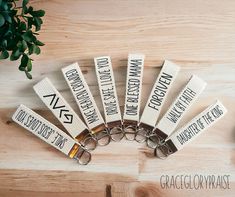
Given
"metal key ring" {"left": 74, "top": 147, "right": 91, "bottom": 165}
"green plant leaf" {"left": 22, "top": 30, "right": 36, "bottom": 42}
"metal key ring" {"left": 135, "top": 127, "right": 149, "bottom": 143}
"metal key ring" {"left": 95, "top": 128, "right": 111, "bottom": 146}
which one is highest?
"green plant leaf" {"left": 22, "top": 30, "right": 36, "bottom": 42}

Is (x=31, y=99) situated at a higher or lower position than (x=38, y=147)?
higher

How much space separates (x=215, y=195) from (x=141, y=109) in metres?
0.34

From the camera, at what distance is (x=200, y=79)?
1.20 metres

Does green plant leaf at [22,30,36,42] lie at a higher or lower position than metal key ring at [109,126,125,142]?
higher

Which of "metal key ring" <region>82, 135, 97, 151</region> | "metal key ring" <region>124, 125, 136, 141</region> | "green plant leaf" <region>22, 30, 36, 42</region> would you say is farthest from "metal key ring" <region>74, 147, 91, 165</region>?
"green plant leaf" <region>22, 30, 36, 42</region>

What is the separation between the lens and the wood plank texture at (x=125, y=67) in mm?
1214

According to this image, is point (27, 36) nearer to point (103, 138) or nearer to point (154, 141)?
point (103, 138)

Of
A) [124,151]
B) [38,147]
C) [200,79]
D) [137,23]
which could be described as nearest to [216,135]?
[200,79]

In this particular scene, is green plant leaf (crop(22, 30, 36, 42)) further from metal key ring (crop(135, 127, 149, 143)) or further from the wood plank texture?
metal key ring (crop(135, 127, 149, 143))

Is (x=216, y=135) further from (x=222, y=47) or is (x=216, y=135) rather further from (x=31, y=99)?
(x=31, y=99)

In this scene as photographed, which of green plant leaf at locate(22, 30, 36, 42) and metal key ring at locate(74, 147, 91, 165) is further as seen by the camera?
metal key ring at locate(74, 147, 91, 165)

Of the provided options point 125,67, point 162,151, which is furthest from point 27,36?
point 162,151

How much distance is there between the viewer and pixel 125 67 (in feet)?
4.02

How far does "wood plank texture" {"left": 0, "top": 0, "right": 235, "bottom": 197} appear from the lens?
3.98 ft
